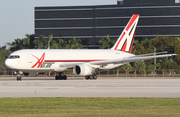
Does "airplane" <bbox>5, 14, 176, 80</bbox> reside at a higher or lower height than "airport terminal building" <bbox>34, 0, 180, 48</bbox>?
lower

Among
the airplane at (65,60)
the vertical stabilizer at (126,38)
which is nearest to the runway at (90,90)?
the airplane at (65,60)

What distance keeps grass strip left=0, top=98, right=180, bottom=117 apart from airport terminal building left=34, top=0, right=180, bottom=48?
119202mm

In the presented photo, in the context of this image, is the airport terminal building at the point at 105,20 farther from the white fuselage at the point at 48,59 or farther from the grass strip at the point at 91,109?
the grass strip at the point at 91,109

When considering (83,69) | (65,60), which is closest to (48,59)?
(65,60)

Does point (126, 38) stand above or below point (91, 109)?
above

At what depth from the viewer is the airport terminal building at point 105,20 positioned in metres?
135

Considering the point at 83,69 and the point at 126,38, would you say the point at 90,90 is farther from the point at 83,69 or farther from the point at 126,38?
the point at 126,38

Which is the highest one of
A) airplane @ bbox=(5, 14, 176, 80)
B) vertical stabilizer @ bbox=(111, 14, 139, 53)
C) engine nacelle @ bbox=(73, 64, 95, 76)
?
vertical stabilizer @ bbox=(111, 14, 139, 53)

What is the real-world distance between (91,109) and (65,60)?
3340cm

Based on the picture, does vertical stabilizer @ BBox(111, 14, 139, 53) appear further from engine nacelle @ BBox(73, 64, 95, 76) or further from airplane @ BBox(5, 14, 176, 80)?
engine nacelle @ BBox(73, 64, 95, 76)

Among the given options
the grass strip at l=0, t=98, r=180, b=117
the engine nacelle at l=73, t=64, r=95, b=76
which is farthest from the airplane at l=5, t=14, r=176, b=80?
the grass strip at l=0, t=98, r=180, b=117

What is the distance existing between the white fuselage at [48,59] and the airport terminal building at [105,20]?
86.5m

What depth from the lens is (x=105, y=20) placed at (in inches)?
5497

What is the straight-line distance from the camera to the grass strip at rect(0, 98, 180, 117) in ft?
44.8
